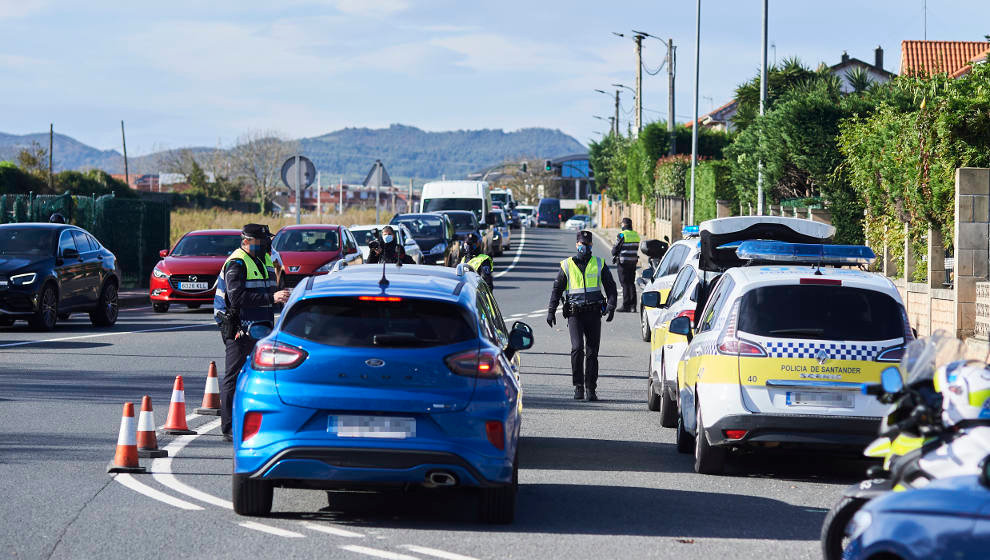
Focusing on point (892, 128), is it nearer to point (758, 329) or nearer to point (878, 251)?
point (878, 251)

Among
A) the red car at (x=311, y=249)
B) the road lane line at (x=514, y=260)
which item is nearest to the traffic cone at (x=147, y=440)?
the red car at (x=311, y=249)

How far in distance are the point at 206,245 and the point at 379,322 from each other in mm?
19505

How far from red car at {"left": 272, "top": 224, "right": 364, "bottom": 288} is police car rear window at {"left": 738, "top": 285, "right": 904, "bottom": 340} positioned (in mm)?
18526

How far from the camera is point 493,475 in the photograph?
7.79 metres

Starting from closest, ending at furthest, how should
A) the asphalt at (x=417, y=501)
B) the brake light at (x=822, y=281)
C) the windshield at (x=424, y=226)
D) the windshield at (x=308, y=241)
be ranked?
the asphalt at (x=417, y=501) < the brake light at (x=822, y=281) < the windshield at (x=308, y=241) < the windshield at (x=424, y=226)

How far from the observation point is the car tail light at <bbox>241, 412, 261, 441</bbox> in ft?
A: 25.5

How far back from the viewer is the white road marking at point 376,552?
7105 millimetres

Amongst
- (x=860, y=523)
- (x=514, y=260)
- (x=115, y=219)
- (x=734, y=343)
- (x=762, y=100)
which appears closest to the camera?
(x=860, y=523)

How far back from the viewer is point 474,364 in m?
7.90

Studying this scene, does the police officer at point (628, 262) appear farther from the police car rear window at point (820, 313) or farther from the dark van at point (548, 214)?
the dark van at point (548, 214)

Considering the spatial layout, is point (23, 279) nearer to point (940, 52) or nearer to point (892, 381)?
point (892, 381)

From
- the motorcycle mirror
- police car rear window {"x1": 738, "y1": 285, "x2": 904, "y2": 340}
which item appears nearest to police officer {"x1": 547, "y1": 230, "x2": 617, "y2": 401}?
police car rear window {"x1": 738, "y1": 285, "x2": 904, "y2": 340}

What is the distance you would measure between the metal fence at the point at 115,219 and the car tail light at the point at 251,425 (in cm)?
2547

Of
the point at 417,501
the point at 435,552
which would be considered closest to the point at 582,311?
the point at 417,501
